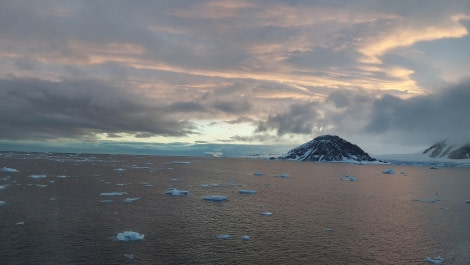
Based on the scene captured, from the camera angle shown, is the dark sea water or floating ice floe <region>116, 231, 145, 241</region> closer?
the dark sea water

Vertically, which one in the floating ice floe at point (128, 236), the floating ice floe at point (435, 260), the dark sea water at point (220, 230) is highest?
→ the floating ice floe at point (128, 236)

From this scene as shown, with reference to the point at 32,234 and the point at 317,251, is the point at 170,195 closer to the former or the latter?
the point at 32,234

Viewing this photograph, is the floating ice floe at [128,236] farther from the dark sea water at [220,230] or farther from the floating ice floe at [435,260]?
the floating ice floe at [435,260]

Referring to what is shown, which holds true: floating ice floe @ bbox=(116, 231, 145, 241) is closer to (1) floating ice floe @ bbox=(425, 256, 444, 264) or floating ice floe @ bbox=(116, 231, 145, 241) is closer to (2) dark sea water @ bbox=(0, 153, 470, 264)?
(2) dark sea water @ bbox=(0, 153, 470, 264)

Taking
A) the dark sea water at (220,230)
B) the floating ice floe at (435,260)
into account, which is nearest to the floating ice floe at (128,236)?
the dark sea water at (220,230)

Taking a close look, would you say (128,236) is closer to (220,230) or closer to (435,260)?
(220,230)

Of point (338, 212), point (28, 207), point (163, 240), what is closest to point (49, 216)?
point (28, 207)

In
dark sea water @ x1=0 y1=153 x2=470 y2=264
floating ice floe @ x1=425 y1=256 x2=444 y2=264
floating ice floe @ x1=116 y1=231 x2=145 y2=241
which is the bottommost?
floating ice floe @ x1=425 y1=256 x2=444 y2=264

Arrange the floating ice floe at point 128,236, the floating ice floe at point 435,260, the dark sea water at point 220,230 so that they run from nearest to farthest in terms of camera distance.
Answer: the dark sea water at point 220,230
the floating ice floe at point 435,260
the floating ice floe at point 128,236

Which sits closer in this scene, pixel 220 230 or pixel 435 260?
pixel 435 260

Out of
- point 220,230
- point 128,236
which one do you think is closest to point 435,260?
point 220,230

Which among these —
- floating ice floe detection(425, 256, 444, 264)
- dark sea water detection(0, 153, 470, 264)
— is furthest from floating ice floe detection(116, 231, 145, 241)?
floating ice floe detection(425, 256, 444, 264)
